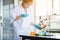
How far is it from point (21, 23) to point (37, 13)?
0.63m

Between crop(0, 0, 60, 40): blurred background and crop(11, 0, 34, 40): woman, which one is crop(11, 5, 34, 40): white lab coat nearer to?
crop(11, 0, 34, 40): woman

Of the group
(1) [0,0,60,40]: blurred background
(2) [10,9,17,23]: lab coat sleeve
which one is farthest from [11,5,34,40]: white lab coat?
(1) [0,0,60,40]: blurred background

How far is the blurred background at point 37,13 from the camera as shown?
3.85 metres

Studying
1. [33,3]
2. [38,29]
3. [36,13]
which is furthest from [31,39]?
[33,3]

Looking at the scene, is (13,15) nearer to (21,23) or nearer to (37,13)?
(21,23)

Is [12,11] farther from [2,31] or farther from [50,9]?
[50,9]

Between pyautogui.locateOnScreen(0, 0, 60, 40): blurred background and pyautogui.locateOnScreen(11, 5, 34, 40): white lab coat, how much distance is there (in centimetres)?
15

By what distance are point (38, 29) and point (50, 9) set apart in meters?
0.70

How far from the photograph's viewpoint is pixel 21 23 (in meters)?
4.38

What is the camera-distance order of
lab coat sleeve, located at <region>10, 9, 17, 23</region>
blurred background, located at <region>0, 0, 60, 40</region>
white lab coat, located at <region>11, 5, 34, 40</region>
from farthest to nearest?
lab coat sleeve, located at <region>10, 9, 17, 23</region> < white lab coat, located at <region>11, 5, 34, 40</region> < blurred background, located at <region>0, 0, 60, 40</region>

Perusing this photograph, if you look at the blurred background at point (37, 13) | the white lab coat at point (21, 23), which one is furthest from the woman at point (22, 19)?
the blurred background at point (37, 13)

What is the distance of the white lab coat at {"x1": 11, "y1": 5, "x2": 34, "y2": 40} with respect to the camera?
4.30 metres

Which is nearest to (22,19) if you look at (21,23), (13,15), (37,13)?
(21,23)

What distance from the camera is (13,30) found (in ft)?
14.7
